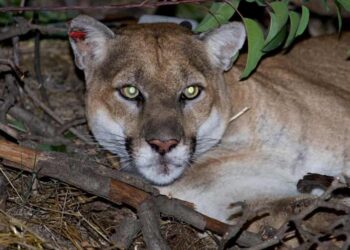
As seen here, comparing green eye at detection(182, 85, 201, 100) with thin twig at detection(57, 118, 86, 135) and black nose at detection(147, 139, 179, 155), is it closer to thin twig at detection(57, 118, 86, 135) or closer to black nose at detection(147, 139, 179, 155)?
black nose at detection(147, 139, 179, 155)

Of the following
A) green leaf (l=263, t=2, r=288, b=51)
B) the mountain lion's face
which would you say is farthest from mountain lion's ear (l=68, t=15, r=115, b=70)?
green leaf (l=263, t=2, r=288, b=51)

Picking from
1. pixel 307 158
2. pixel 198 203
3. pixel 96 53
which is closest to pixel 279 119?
pixel 307 158

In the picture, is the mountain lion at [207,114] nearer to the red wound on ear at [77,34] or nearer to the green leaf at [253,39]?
the red wound on ear at [77,34]

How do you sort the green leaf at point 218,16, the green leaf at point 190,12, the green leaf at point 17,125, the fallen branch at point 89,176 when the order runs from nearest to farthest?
the fallen branch at point 89,176 < the green leaf at point 218,16 < the green leaf at point 17,125 < the green leaf at point 190,12

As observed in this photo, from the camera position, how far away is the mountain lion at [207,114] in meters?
3.85

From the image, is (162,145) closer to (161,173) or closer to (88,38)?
(161,173)

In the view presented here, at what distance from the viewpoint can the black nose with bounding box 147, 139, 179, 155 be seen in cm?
367

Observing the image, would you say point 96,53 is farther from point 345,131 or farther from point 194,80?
point 345,131

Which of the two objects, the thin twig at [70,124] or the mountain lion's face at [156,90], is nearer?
the mountain lion's face at [156,90]

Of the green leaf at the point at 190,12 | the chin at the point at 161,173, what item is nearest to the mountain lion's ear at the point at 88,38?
the chin at the point at 161,173

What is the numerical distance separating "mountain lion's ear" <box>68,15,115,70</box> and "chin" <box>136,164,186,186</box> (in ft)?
2.05

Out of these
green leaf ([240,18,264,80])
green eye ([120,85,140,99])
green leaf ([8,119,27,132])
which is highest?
green leaf ([240,18,264,80])

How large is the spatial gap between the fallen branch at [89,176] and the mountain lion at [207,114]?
0.17 metres

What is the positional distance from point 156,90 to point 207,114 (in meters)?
0.28
